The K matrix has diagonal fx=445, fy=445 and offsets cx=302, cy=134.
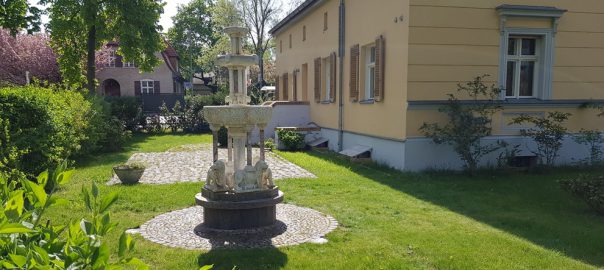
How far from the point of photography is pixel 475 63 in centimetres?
1007

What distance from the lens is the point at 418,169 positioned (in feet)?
33.0

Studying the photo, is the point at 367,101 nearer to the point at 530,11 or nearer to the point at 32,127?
the point at 530,11

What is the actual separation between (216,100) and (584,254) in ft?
68.4

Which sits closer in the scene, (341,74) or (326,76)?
(341,74)

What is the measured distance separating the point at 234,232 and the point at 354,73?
27.8ft

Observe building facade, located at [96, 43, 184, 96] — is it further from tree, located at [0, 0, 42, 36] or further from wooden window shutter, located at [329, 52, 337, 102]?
tree, located at [0, 0, 42, 36]

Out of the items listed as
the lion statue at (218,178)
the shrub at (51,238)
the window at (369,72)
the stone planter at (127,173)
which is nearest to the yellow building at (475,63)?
the window at (369,72)

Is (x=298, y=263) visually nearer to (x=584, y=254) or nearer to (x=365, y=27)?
(x=584, y=254)

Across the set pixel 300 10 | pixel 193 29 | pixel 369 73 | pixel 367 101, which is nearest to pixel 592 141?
pixel 367 101

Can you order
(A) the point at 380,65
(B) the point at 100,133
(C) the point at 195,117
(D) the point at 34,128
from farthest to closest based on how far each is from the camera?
(C) the point at 195,117
(B) the point at 100,133
(A) the point at 380,65
(D) the point at 34,128

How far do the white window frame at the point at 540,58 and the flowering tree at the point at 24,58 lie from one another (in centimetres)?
3304

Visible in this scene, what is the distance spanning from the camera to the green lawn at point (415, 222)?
15.1 feet

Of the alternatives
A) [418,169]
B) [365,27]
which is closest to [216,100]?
[365,27]

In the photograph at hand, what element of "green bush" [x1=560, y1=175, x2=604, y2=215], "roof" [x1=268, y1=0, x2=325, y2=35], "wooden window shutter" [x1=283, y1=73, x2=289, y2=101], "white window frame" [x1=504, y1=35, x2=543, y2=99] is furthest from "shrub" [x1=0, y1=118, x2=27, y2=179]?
"wooden window shutter" [x1=283, y1=73, x2=289, y2=101]
